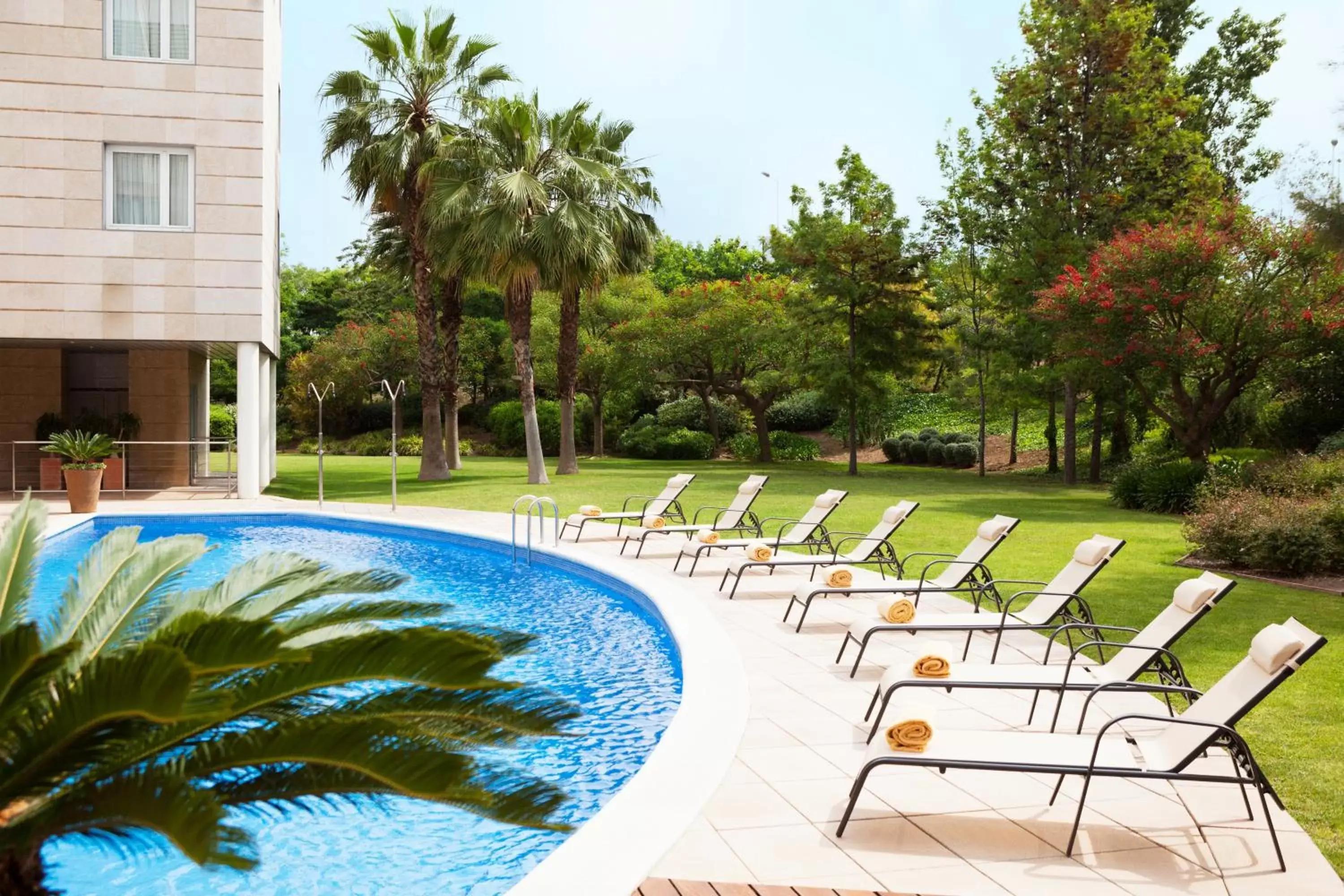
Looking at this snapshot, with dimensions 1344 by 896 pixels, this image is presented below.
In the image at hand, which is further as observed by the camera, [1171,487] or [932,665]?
[1171,487]

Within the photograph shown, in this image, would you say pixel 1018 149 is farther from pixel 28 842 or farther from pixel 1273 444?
pixel 28 842

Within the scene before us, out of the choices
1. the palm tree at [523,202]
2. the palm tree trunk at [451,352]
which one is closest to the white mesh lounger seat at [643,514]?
the palm tree at [523,202]

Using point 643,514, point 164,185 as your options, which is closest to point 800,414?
point 164,185

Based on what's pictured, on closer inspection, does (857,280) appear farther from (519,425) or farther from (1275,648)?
(1275,648)

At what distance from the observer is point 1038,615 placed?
25.6 feet

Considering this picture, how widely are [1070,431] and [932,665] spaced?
21424 millimetres

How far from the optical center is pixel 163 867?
4871 mm

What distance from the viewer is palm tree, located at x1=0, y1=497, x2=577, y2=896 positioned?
2346 mm

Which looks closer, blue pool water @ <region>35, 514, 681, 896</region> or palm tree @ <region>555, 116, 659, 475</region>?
blue pool water @ <region>35, 514, 681, 896</region>

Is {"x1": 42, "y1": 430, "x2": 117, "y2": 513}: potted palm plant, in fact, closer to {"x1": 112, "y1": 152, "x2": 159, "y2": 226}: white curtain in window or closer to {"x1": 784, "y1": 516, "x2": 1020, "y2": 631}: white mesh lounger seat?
{"x1": 112, "y1": 152, "x2": 159, "y2": 226}: white curtain in window

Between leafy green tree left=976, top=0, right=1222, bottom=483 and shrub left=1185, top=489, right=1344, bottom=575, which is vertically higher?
leafy green tree left=976, top=0, right=1222, bottom=483

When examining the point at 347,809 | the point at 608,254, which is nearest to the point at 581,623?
the point at 347,809

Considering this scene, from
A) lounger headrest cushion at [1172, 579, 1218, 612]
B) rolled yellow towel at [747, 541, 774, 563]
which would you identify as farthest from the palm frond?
rolled yellow towel at [747, 541, 774, 563]

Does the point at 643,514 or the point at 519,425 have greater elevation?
the point at 519,425
